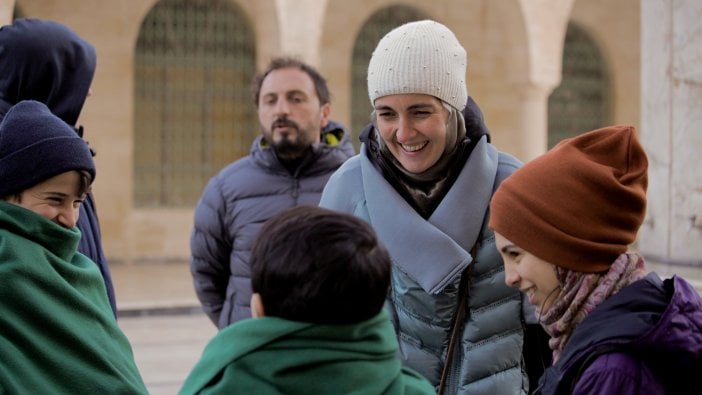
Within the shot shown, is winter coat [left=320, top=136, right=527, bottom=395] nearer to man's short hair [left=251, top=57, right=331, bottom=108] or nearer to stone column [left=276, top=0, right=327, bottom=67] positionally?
man's short hair [left=251, top=57, right=331, bottom=108]

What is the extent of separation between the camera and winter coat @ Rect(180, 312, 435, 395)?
4.84ft

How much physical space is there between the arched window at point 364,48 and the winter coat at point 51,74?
10.7 meters

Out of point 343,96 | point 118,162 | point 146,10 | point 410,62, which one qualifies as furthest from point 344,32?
point 410,62

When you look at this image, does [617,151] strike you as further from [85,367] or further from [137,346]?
[137,346]

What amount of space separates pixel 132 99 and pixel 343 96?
2.87 metres

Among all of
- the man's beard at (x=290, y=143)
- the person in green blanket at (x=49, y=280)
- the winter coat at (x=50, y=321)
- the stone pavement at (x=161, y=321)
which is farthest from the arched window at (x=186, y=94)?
the winter coat at (x=50, y=321)

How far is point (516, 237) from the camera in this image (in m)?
1.88

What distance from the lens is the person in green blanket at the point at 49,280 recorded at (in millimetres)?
2072

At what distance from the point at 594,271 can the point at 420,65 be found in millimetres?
734

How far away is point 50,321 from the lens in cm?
211

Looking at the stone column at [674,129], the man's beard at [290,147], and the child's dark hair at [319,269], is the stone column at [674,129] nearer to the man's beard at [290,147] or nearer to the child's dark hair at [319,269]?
the man's beard at [290,147]

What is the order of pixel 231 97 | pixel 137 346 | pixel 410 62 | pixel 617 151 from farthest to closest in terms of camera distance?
pixel 231 97 < pixel 137 346 < pixel 410 62 < pixel 617 151

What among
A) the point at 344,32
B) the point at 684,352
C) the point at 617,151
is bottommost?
the point at 344,32

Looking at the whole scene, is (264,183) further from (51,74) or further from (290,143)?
(51,74)
